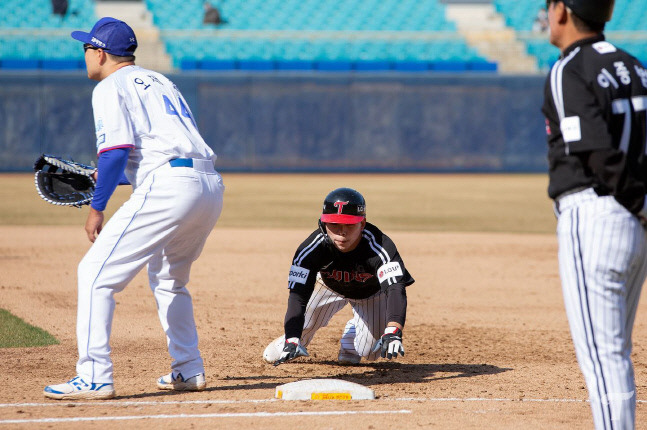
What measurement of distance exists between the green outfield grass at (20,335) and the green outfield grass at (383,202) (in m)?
6.80

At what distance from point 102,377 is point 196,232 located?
825 millimetres

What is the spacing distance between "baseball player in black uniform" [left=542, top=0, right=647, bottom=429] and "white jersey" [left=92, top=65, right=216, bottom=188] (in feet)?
6.19

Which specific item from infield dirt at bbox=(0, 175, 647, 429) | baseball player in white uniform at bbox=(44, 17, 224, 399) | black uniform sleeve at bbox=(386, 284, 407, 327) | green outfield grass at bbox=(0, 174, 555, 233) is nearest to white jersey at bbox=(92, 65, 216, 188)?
baseball player in white uniform at bbox=(44, 17, 224, 399)

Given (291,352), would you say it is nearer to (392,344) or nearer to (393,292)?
(392,344)

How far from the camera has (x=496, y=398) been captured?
171 inches

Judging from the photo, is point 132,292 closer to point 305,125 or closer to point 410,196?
point 410,196

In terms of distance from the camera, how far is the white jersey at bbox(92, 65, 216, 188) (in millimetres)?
3951

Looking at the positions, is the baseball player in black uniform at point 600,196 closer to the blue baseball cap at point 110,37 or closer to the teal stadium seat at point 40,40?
the blue baseball cap at point 110,37

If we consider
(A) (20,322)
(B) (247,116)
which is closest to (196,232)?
(A) (20,322)

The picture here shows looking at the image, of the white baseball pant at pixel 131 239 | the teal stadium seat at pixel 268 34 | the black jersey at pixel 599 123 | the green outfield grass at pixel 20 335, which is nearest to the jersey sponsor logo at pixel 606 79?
the black jersey at pixel 599 123

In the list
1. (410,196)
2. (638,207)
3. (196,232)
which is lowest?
(410,196)

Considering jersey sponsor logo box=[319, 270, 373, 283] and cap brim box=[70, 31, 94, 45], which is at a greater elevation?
cap brim box=[70, 31, 94, 45]

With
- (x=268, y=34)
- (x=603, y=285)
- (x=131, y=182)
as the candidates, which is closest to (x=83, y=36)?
(x=131, y=182)

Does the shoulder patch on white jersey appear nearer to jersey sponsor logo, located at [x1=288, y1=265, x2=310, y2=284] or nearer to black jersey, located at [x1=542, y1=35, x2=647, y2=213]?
black jersey, located at [x1=542, y1=35, x2=647, y2=213]
